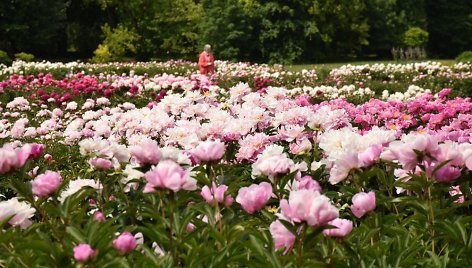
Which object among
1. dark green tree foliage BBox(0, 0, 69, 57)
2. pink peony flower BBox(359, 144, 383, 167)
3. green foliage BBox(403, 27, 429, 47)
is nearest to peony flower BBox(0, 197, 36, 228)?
pink peony flower BBox(359, 144, 383, 167)

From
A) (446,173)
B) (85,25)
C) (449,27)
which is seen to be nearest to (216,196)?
(446,173)

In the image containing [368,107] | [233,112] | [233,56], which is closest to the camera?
[233,112]

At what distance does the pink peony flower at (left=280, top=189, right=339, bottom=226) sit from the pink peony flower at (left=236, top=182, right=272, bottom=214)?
0.37 m

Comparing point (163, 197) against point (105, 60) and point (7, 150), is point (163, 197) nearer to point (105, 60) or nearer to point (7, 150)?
point (7, 150)

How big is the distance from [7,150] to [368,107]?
3962 millimetres

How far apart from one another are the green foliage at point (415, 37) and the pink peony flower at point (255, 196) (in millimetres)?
46532

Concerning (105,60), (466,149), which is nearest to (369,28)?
(105,60)

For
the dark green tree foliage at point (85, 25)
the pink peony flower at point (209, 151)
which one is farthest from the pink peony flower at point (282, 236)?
the dark green tree foliage at point (85, 25)

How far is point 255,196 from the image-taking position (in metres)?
1.86

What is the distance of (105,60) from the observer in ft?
112

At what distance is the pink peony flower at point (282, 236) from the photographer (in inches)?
63.6

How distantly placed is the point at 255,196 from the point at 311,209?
41 cm

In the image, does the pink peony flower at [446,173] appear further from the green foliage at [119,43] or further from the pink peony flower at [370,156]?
the green foliage at [119,43]

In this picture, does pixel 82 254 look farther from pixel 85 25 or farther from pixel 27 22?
pixel 85 25
